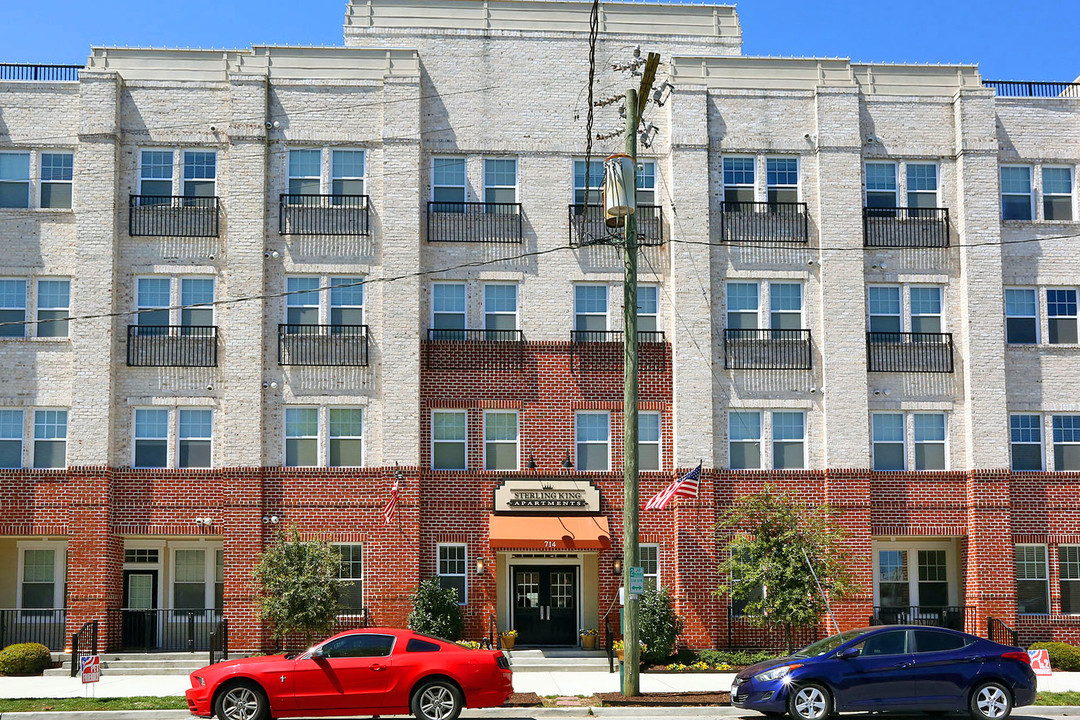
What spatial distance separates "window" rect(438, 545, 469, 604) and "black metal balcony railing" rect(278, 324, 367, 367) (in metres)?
5.52

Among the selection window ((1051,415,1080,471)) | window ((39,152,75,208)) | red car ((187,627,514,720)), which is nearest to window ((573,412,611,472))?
window ((1051,415,1080,471))

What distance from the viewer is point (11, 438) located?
32.7m

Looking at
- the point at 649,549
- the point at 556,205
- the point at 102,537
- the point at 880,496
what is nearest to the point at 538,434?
the point at 649,549

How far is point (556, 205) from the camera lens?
34.4 m


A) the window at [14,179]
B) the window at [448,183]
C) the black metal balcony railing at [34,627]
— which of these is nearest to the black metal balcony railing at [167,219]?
the window at [14,179]

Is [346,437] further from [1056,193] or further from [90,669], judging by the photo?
[1056,193]

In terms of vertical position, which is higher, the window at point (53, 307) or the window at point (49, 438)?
the window at point (53, 307)

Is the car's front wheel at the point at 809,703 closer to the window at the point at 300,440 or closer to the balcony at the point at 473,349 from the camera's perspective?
the balcony at the point at 473,349

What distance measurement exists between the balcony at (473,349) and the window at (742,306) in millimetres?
5879

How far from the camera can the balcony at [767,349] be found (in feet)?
111

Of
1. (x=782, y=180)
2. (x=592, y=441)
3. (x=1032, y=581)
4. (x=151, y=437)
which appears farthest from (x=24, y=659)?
(x=1032, y=581)

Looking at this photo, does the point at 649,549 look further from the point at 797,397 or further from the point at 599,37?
the point at 599,37

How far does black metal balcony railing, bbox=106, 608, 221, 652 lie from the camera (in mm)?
32469

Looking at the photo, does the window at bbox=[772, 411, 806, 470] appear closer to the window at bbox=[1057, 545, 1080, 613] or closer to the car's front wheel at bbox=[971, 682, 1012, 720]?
the window at bbox=[1057, 545, 1080, 613]
